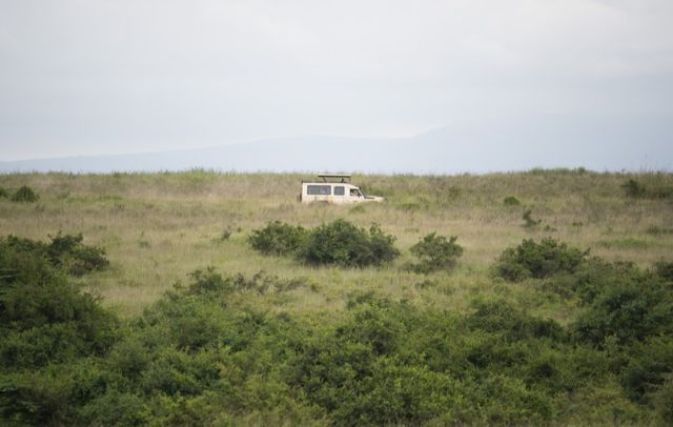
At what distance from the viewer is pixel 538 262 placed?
17.6 metres

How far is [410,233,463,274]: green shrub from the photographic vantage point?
18347 mm

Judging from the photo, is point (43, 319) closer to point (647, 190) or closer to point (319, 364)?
point (319, 364)

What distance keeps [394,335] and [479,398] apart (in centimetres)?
182

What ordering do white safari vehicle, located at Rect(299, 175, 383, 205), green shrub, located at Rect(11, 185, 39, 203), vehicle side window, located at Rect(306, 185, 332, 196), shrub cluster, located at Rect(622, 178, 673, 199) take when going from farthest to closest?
shrub cluster, located at Rect(622, 178, 673, 199)
vehicle side window, located at Rect(306, 185, 332, 196)
white safari vehicle, located at Rect(299, 175, 383, 205)
green shrub, located at Rect(11, 185, 39, 203)

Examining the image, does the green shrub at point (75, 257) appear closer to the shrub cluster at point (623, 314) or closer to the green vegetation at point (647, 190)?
the shrub cluster at point (623, 314)

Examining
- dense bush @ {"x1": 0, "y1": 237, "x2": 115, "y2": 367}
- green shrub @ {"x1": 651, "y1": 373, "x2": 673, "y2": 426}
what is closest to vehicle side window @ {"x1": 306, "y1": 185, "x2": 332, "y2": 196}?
dense bush @ {"x1": 0, "y1": 237, "x2": 115, "y2": 367}

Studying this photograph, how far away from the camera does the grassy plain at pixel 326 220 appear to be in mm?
15969

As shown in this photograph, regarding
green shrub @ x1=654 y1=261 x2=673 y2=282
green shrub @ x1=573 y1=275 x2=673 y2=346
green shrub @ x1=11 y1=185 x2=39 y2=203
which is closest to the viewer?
green shrub @ x1=573 y1=275 x2=673 y2=346

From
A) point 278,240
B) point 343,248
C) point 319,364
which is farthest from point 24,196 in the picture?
point 319,364

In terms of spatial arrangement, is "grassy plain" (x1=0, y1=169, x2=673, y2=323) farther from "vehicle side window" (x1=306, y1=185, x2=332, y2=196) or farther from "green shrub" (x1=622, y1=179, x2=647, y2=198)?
"vehicle side window" (x1=306, y1=185, x2=332, y2=196)

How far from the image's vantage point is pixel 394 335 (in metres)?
11.1

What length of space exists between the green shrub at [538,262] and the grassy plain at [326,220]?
0.56m

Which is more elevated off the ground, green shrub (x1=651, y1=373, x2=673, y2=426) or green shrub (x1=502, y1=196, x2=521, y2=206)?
green shrub (x1=502, y1=196, x2=521, y2=206)

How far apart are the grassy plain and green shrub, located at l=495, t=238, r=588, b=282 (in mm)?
559
